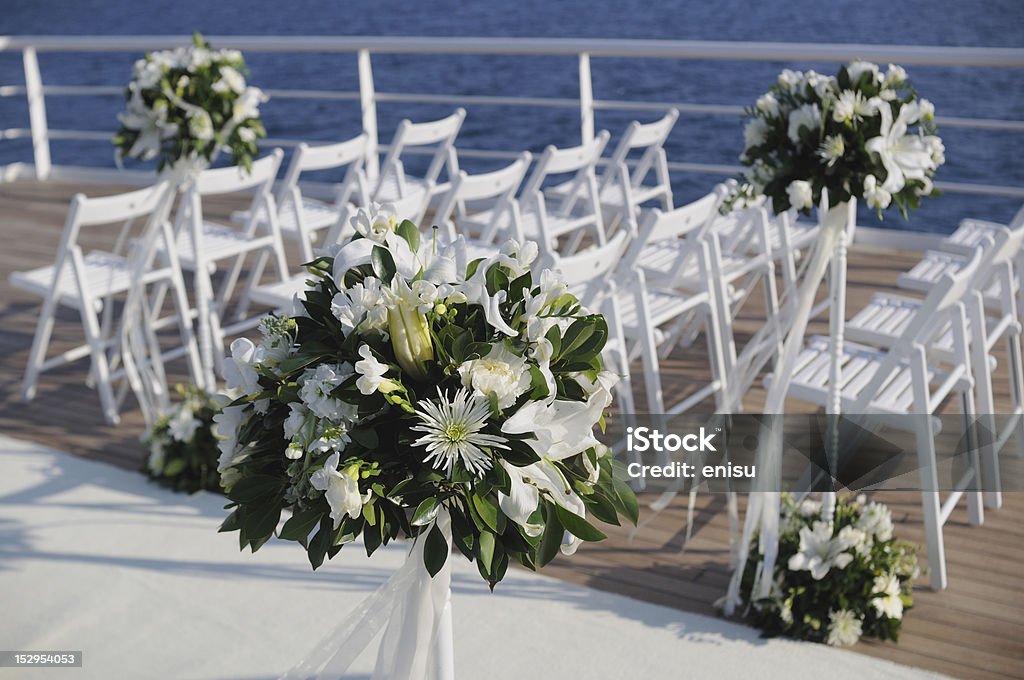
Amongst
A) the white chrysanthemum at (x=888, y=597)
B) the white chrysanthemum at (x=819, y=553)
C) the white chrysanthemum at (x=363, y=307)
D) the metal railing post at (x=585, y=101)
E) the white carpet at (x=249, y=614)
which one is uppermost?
the metal railing post at (x=585, y=101)

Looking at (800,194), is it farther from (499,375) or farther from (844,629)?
(499,375)

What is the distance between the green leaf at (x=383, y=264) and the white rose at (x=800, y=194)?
1422 millimetres

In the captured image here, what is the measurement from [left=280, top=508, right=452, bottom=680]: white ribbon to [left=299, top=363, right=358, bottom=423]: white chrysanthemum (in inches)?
8.4

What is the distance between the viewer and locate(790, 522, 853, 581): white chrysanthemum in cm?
278

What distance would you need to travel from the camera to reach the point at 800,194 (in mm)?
2623

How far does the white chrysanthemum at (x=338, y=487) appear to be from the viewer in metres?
1.38

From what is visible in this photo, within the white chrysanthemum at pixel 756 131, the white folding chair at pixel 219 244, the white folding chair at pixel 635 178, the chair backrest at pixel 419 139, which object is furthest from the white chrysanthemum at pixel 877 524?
the chair backrest at pixel 419 139

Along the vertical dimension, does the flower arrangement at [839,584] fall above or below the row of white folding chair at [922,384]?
below

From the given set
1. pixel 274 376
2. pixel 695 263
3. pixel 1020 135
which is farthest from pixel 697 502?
pixel 1020 135

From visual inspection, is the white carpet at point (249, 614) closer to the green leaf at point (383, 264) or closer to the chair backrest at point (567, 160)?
the green leaf at point (383, 264)

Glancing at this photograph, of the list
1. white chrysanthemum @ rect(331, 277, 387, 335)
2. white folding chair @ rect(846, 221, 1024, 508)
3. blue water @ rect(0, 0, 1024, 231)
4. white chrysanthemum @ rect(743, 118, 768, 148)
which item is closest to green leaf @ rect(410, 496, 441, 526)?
white chrysanthemum @ rect(331, 277, 387, 335)

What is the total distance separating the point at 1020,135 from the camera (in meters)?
15.9

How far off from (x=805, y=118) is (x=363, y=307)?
1.57 metres

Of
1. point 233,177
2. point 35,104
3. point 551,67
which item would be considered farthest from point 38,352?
point 551,67
